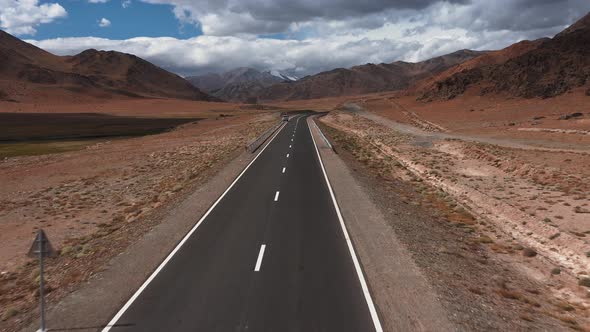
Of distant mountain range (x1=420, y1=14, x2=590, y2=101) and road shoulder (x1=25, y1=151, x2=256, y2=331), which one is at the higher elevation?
distant mountain range (x1=420, y1=14, x2=590, y2=101)

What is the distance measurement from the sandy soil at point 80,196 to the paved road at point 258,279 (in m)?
3.27

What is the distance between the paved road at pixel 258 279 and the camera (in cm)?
962

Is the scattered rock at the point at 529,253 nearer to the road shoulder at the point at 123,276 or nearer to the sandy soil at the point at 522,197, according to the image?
the sandy soil at the point at 522,197

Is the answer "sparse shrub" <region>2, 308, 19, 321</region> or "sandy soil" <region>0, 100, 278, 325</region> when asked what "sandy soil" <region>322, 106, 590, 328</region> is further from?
"sandy soil" <region>0, 100, 278, 325</region>

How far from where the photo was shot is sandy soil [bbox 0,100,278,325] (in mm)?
14566

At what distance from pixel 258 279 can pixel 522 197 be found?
17.6 metres

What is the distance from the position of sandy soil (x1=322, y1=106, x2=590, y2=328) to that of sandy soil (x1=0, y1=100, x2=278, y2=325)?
14312 millimetres

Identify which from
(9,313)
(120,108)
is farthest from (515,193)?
(120,108)

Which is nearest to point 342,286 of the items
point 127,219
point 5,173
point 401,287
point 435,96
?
point 401,287

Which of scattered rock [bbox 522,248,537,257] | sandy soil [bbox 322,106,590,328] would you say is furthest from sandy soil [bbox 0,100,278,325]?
scattered rock [bbox 522,248,537,257]

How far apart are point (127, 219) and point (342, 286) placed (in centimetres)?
1339

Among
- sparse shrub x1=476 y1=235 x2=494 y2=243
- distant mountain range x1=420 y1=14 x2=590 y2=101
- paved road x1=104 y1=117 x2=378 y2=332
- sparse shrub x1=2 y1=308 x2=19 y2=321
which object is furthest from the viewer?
distant mountain range x1=420 y1=14 x2=590 y2=101

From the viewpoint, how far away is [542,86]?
290 feet

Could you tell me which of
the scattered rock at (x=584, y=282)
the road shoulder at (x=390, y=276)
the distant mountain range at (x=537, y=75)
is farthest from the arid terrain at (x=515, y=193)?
the distant mountain range at (x=537, y=75)
